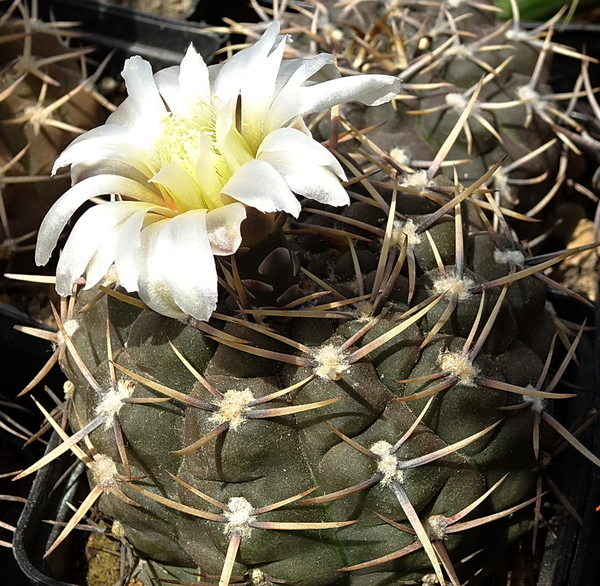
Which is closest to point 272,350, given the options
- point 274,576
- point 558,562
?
point 274,576

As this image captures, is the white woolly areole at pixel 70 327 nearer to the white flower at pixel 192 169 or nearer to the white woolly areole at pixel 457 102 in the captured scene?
the white flower at pixel 192 169

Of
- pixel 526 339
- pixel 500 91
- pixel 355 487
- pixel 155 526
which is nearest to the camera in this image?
pixel 355 487

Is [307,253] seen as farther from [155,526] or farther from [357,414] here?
[155,526]

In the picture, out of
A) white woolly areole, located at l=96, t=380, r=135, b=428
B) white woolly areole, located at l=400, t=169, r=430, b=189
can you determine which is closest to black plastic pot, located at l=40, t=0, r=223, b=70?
white woolly areole, located at l=400, t=169, r=430, b=189

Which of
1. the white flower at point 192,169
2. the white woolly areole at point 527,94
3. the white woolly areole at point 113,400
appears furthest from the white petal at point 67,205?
the white woolly areole at point 527,94

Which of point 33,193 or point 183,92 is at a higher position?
point 183,92

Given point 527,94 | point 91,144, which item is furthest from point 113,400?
point 527,94

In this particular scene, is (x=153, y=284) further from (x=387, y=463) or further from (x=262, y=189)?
(x=387, y=463)
